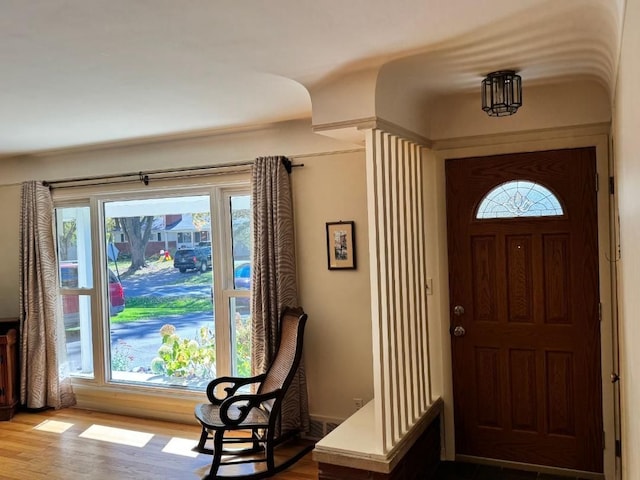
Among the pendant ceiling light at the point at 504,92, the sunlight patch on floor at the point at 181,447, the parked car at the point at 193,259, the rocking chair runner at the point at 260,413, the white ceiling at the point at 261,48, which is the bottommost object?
the sunlight patch on floor at the point at 181,447

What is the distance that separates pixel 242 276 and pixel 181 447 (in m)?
1.41

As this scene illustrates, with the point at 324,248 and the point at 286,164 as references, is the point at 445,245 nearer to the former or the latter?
the point at 324,248

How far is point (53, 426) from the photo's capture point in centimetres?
494

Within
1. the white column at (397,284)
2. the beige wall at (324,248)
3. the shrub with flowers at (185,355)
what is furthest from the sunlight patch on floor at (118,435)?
the white column at (397,284)

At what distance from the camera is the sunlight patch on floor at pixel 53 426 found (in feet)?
15.9

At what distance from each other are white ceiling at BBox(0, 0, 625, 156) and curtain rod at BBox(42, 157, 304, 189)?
859 millimetres

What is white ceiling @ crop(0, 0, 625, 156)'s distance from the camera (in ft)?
6.84

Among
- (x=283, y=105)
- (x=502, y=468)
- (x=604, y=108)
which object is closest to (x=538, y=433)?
(x=502, y=468)

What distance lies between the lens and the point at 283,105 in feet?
12.5

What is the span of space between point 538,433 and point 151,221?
142 inches

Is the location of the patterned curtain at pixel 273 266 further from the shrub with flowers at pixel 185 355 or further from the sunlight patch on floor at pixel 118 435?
the sunlight patch on floor at pixel 118 435

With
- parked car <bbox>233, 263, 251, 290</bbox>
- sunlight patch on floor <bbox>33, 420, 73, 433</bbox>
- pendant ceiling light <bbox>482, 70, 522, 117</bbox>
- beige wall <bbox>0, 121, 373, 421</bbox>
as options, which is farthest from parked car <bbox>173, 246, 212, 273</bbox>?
pendant ceiling light <bbox>482, 70, 522, 117</bbox>

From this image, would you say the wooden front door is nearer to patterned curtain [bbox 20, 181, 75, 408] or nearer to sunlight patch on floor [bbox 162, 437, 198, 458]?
sunlight patch on floor [bbox 162, 437, 198, 458]

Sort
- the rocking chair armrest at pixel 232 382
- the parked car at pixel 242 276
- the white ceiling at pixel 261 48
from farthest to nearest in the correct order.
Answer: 1. the parked car at pixel 242 276
2. the rocking chair armrest at pixel 232 382
3. the white ceiling at pixel 261 48
